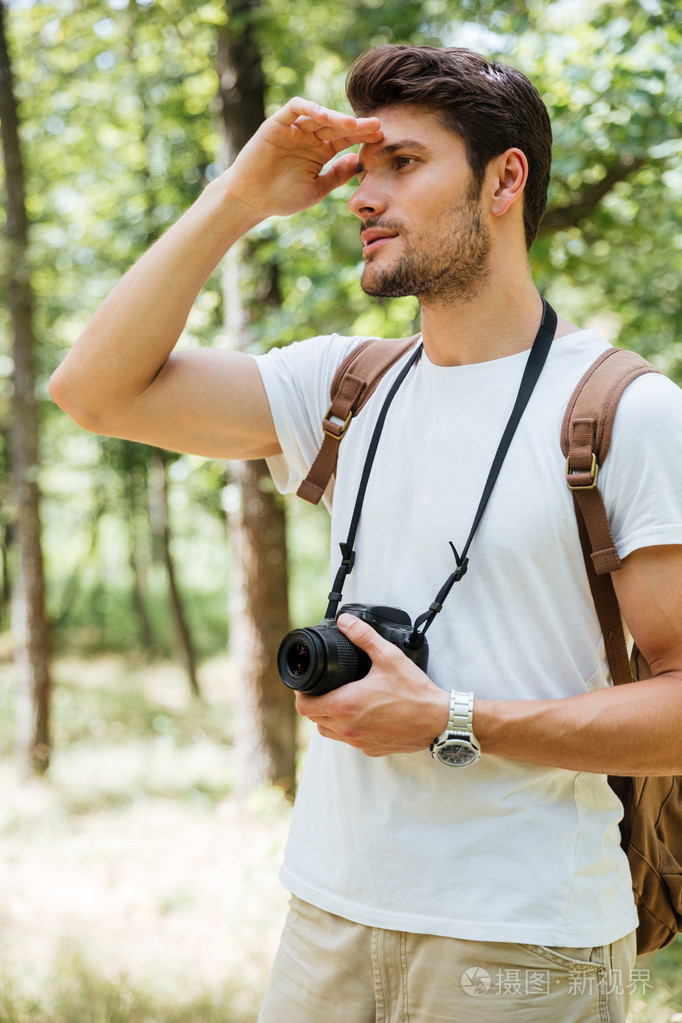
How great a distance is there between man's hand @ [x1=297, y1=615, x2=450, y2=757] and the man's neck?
2.07 ft

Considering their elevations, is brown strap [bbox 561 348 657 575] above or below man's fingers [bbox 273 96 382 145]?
below

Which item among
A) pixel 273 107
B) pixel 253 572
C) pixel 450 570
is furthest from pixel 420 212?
pixel 273 107

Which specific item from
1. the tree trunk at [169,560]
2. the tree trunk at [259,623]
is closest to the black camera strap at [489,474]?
the tree trunk at [259,623]

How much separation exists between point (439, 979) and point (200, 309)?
780 cm

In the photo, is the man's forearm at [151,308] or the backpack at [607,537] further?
the man's forearm at [151,308]

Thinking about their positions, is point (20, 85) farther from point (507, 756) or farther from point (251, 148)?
point (507, 756)

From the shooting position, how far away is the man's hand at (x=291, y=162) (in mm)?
1811

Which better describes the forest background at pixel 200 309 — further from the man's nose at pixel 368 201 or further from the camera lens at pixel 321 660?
the camera lens at pixel 321 660

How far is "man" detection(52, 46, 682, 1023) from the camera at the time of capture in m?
1.49

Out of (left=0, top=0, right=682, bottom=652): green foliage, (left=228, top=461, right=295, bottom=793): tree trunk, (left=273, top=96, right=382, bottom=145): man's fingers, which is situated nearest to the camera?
(left=273, top=96, right=382, bottom=145): man's fingers

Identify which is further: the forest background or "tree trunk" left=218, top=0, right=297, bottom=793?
"tree trunk" left=218, top=0, right=297, bottom=793

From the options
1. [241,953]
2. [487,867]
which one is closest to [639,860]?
[487,867]

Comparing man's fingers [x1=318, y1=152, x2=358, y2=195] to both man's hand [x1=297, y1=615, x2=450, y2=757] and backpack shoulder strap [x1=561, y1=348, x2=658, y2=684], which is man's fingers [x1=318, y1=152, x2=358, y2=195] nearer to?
backpack shoulder strap [x1=561, y1=348, x2=658, y2=684]

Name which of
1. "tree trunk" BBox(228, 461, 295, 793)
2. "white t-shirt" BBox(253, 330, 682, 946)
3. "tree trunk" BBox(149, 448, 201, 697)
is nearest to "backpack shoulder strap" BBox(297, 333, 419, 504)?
"white t-shirt" BBox(253, 330, 682, 946)
